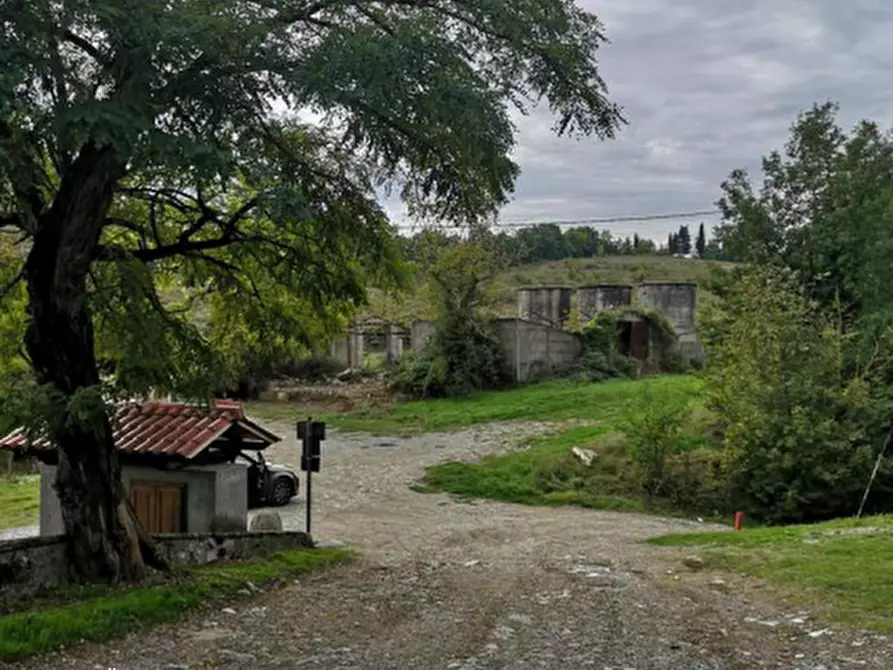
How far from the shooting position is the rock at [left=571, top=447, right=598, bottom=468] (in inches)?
902

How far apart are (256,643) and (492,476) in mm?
15395

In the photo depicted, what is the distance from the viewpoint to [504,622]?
8.44m

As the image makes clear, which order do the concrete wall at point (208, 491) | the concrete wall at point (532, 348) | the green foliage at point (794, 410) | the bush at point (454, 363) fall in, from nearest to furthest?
the concrete wall at point (208, 491) → the green foliage at point (794, 410) → the bush at point (454, 363) → the concrete wall at point (532, 348)

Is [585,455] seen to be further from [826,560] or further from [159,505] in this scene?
[159,505]

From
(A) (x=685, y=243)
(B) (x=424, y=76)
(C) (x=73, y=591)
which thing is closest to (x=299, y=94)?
(B) (x=424, y=76)

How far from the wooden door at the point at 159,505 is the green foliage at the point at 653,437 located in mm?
11679

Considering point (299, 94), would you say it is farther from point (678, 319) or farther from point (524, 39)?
point (678, 319)

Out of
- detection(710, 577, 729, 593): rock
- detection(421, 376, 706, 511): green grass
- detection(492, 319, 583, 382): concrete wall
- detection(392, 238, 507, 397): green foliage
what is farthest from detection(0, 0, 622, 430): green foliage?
detection(492, 319, 583, 382): concrete wall

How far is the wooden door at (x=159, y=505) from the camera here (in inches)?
525

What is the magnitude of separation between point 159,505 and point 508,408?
18243 mm

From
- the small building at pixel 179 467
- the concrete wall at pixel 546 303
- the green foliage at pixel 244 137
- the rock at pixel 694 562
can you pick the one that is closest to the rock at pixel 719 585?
the rock at pixel 694 562

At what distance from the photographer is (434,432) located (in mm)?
28719

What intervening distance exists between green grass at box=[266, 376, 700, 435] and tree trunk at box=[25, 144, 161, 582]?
19527 millimetres

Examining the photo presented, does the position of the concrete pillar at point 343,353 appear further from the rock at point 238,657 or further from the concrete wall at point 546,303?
the rock at point 238,657
